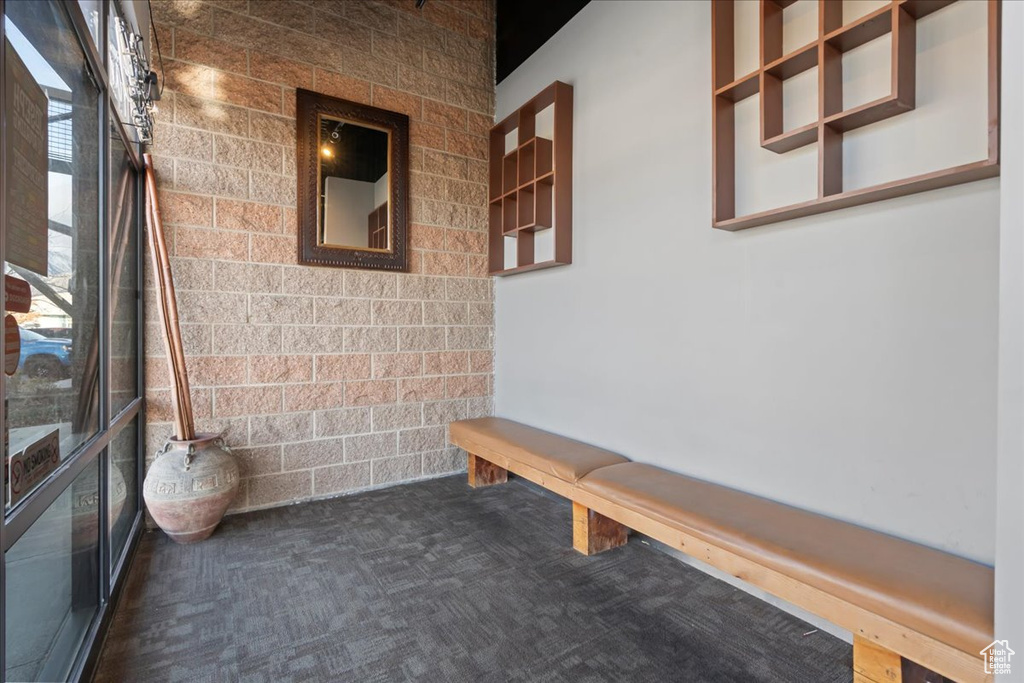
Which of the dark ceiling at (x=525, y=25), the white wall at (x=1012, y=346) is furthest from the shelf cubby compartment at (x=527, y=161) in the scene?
the white wall at (x=1012, y=346)

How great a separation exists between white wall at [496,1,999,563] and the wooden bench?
18 centimetres

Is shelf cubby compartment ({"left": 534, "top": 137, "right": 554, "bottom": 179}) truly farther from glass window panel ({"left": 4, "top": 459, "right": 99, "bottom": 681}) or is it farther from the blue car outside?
glass window panel ({"left": 4, "top": 459, "right": 99, "bottom": 681})

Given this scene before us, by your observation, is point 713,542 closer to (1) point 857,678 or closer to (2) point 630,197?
(1) point 857,678

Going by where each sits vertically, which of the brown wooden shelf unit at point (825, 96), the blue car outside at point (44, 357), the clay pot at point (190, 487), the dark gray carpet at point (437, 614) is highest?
the brown wooden shelf unit at point (825, 96)

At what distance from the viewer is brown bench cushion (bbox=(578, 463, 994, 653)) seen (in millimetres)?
1233

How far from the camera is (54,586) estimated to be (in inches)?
59.9

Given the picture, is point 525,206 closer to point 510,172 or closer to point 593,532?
point 510,172

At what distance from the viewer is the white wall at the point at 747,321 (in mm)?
1568

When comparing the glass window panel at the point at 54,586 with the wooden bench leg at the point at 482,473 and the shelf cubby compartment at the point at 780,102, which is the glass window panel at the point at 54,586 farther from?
the shelf cubby compartment at the point at 780,102

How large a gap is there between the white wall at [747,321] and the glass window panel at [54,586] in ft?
7.86

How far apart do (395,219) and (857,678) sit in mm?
3436

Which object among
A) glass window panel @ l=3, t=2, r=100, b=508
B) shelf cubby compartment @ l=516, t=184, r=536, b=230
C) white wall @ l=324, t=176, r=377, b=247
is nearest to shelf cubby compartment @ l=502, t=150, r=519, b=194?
shelf cubby compartment @ l=516, t=184, r=536, b=230

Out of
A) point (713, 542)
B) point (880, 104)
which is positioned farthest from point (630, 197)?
point (713, 542)

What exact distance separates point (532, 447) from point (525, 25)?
10.3 ft
